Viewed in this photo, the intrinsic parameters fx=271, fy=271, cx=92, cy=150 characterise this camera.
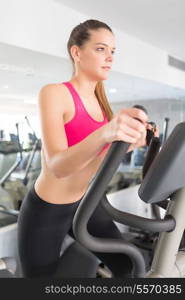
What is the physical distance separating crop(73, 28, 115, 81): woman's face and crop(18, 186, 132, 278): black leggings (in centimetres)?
43

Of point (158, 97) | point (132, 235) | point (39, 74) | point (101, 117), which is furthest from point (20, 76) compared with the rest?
point (132, 235)

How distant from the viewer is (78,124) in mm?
820

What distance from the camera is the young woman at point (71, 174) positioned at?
0.78m

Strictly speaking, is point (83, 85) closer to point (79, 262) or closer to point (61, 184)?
point (61, 184)

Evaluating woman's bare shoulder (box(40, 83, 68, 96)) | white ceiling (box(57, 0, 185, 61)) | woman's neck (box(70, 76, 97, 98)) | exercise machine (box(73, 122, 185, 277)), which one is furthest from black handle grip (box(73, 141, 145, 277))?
white ceiling (box(57, 0, 185, 61))

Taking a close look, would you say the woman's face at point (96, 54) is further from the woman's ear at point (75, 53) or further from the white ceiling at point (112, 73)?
the white ceiling at point (112, 73)

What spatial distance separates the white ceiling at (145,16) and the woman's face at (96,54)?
0.91ft

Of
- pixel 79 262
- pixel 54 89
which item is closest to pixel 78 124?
pixel 54 89

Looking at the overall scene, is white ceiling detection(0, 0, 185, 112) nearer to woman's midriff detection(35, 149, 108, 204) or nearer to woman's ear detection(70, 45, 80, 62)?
woman's ear detection(70, 45, 80, 62)

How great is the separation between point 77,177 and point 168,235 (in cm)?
32

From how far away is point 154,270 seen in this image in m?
0.69

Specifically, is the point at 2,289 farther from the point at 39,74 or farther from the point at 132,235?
the point at 132,235

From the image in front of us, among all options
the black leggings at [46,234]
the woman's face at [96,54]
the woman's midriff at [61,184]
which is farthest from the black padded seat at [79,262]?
the woman's face at [96,54]

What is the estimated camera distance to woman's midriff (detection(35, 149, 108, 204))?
827 mm
